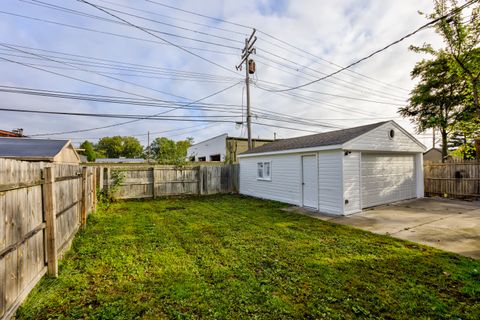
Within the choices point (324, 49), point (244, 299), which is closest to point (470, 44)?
point (324, 49)

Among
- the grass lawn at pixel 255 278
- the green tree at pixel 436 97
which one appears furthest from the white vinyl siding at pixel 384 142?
the green tree at pixel 436 97

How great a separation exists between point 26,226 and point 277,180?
9.25 m

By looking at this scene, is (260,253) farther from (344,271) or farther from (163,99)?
(163,99)

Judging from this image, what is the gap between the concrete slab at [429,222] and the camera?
486 centimetres

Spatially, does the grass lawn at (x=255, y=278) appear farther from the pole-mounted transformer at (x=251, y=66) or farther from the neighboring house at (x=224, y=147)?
the neighboring house at (x=224, y=147)

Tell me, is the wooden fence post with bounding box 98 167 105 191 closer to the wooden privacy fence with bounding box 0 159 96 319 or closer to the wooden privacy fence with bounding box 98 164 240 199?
the wooden privacy fence with bounding box 98 164 240 199

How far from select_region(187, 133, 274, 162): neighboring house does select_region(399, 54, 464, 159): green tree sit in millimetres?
12440

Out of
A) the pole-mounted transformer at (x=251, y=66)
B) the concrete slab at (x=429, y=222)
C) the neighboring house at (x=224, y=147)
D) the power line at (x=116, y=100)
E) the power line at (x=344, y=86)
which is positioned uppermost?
the pole-mounted transformer at (x=251, y=66)

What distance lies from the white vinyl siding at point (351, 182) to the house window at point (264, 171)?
4.20 m

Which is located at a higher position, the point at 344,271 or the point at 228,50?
the point at 228,50

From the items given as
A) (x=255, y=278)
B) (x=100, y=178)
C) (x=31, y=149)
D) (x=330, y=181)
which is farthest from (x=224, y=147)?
(x=255, y=278)

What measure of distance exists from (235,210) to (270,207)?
1547mm

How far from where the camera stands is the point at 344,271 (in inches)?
141

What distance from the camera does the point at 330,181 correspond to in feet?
26.5
